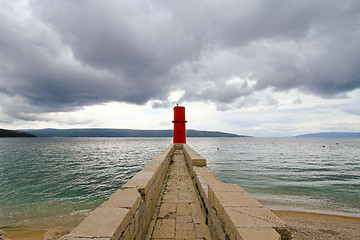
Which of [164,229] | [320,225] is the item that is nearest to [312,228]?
[320,225]

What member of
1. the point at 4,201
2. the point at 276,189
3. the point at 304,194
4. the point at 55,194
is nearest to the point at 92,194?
the point at 55,194

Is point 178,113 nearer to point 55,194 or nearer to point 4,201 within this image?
point 55,194

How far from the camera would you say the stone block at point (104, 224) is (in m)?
1.71

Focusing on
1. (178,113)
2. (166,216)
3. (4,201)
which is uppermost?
(178,113)

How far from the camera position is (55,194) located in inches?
428

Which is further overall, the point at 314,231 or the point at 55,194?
the point at 55,194

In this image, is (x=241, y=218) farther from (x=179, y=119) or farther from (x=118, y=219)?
(x=179, y=119)

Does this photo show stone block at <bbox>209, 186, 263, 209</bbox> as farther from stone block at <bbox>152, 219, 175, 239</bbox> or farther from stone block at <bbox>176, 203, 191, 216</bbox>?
stone block at <bbox>176, 203, 191, 216</bbox>

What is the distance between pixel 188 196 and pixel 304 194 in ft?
31.6

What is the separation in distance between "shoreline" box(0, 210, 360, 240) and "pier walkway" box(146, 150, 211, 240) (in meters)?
3.87

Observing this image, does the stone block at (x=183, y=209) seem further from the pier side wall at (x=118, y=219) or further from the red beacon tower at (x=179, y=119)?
the red beacon tower at (x=179, y=119)

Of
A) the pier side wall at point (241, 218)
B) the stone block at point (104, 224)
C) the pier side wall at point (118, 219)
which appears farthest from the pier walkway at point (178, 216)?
the stone block at point (104, 224)

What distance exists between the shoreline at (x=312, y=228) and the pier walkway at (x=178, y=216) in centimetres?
387

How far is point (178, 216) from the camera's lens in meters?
3.88
